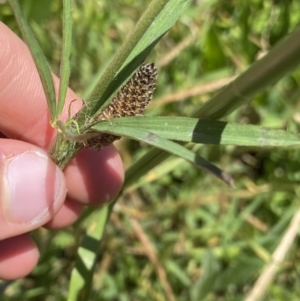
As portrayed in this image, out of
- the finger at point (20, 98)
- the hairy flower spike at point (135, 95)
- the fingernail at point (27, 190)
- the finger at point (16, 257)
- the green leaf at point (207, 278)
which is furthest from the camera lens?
the green leaf at point (207, 278)

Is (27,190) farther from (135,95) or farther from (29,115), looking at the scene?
(135,95)

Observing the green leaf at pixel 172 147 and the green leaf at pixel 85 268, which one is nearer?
the green leaf at pixel 172 147

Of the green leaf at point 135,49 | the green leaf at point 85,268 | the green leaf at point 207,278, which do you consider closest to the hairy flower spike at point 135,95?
the green leaf at point 135,49

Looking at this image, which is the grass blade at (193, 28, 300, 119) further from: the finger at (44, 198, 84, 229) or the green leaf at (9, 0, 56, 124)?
the finger at (44, 198, 84, 229)

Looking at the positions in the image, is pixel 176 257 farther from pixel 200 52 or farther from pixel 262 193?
pixel 200 52

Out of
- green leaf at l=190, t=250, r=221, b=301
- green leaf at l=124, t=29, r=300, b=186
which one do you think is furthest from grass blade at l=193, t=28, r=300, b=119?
green leaf at l=190, t=250, r=221, b=301

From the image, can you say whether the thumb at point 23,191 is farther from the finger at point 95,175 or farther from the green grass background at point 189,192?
the green grass background at point 189,192
